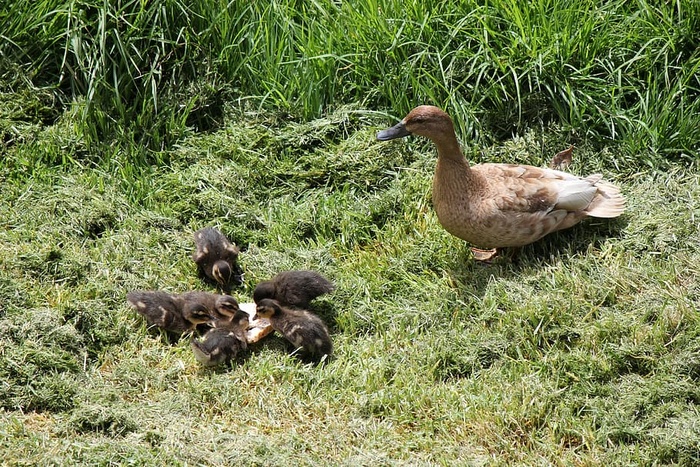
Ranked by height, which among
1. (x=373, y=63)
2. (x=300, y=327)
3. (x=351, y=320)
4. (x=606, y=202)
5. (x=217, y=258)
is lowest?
(x=351, y=320)

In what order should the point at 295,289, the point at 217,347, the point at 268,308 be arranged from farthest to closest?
1. the point at 295,289
2. the point at 268,308
3. the point at 217,347

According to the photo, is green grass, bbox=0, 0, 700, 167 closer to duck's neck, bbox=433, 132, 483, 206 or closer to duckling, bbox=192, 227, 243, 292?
duck's neck, bbox=433, 132, 483, 206

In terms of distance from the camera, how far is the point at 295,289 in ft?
18.6

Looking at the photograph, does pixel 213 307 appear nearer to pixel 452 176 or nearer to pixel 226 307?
pixel 226 307

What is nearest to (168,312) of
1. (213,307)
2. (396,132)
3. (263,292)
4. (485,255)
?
(213,307)

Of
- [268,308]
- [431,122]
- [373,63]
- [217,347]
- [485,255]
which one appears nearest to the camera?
[217,347]

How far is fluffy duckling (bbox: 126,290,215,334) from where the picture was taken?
5.61m

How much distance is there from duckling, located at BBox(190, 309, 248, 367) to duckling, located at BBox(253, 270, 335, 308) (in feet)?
0.68

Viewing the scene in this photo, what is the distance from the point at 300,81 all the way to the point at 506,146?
1.42 meters

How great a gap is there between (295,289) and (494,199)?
1.21 meters

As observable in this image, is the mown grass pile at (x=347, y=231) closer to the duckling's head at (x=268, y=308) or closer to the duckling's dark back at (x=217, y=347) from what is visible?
the duckling's dark back at (x=217, y=347)

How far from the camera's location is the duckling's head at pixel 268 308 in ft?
18.2

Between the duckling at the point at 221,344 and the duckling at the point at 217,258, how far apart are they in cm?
40

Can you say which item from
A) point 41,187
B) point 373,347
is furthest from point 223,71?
point 373,347
